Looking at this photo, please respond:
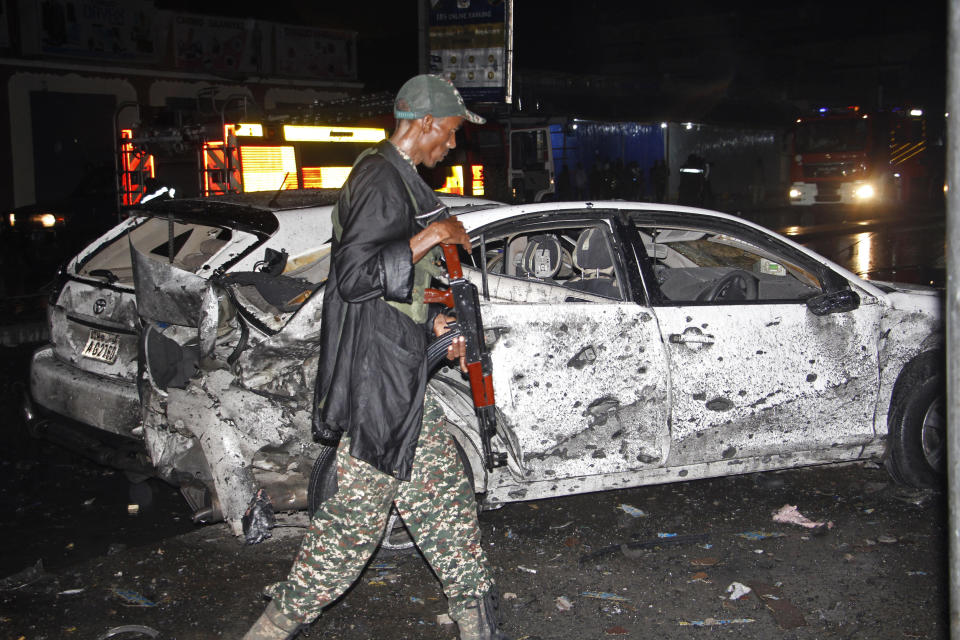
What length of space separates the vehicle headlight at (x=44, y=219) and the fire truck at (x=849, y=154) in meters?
20.7

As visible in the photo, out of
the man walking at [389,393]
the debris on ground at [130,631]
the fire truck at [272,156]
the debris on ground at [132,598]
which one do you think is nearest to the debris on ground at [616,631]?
the man walking at [389,393]

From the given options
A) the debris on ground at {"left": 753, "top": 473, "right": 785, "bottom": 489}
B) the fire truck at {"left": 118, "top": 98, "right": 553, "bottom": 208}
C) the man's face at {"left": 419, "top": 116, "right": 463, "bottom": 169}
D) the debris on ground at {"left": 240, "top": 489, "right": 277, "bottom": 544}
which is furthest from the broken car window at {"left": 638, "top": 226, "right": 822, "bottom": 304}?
the fire truck at {"left": 118, "top": 98, "right": 553, "bottom": 208}

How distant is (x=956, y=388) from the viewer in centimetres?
172

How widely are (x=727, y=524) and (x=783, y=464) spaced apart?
1.37ft

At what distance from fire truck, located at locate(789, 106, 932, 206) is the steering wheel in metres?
23.4

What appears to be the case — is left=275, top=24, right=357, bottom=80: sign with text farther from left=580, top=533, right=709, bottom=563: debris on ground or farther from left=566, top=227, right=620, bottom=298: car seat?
left=580, top=533, right=709, bottom=563: debris on ground

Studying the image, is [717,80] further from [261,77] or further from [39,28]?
[39,28]

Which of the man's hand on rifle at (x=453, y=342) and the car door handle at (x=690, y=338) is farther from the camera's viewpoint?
the car door handle at (x=690, y=338)

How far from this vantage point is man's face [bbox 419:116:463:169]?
292 centimetres

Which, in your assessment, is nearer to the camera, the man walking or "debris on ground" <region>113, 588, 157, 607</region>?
the man walking

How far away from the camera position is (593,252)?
4.38m

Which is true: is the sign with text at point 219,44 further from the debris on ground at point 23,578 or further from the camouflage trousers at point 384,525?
the camouflage trousers at point 384,525

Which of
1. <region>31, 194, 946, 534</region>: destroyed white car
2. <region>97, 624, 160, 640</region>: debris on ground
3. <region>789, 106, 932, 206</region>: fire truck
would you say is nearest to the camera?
<region>97, 624, 160, 640</region>: debris on ground

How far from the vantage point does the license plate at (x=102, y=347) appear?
452 centimetres
